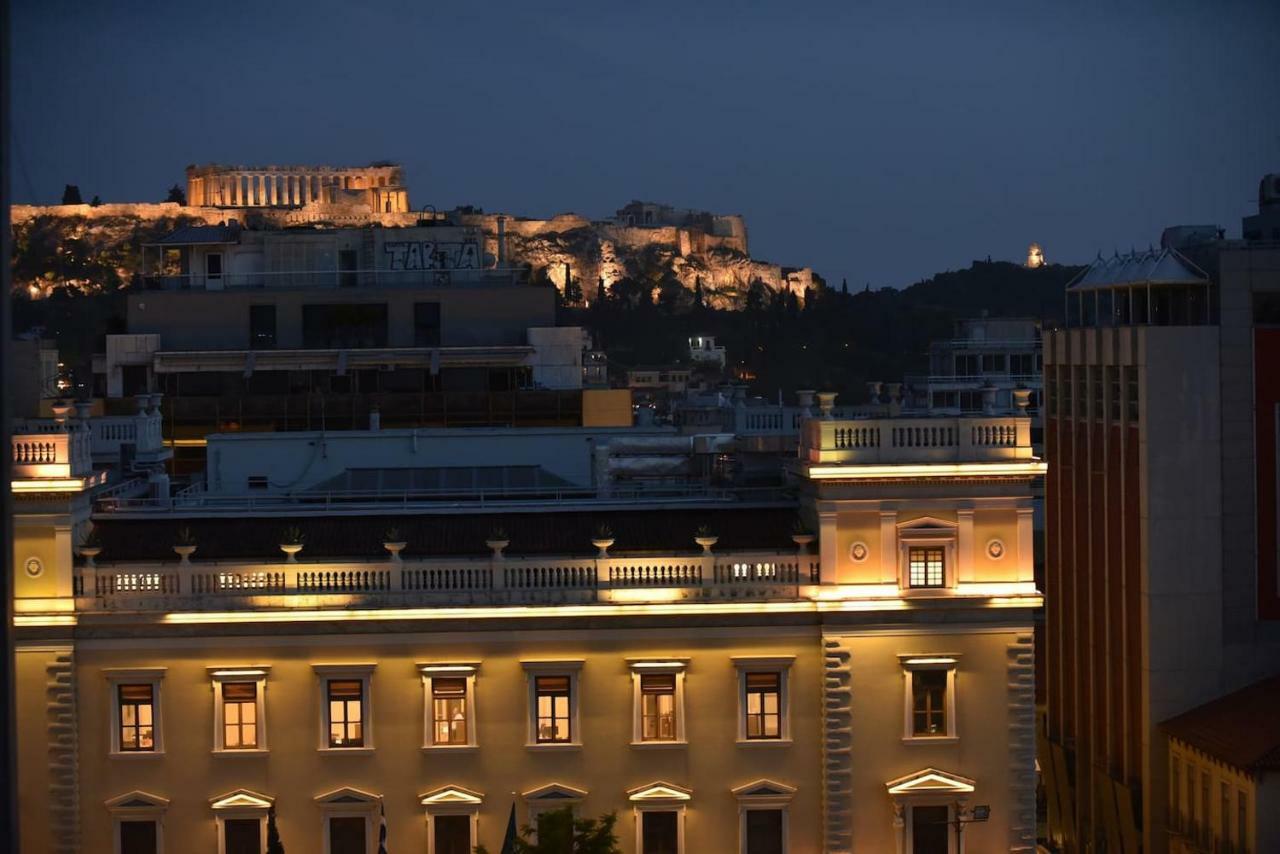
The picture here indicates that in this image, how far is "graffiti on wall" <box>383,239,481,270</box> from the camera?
201 ft

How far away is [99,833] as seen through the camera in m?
29.9

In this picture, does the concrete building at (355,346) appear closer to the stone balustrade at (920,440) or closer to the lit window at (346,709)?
the stone balustrade at (920,440)

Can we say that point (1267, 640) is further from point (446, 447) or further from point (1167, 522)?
point (446, 447)

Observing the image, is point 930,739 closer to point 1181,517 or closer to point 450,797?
point 450,797

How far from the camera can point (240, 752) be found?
98.4 ft

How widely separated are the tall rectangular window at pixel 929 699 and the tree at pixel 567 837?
5235mm

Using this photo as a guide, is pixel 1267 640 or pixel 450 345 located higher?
pixel 450 345

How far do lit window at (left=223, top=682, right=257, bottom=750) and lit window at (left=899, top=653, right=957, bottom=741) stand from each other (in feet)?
32.4

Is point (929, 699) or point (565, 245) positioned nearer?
point (929, 699)

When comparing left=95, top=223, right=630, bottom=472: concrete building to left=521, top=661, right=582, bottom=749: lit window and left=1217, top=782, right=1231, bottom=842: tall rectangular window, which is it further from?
left=521, top=661, right=582, bottom=749: lit window

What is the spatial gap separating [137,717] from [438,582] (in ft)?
16.2

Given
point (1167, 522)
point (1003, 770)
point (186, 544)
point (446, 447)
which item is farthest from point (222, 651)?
point (1167, 522)

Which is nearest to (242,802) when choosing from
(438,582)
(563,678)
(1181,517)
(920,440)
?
(438,582)

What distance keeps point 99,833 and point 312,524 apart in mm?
5819
